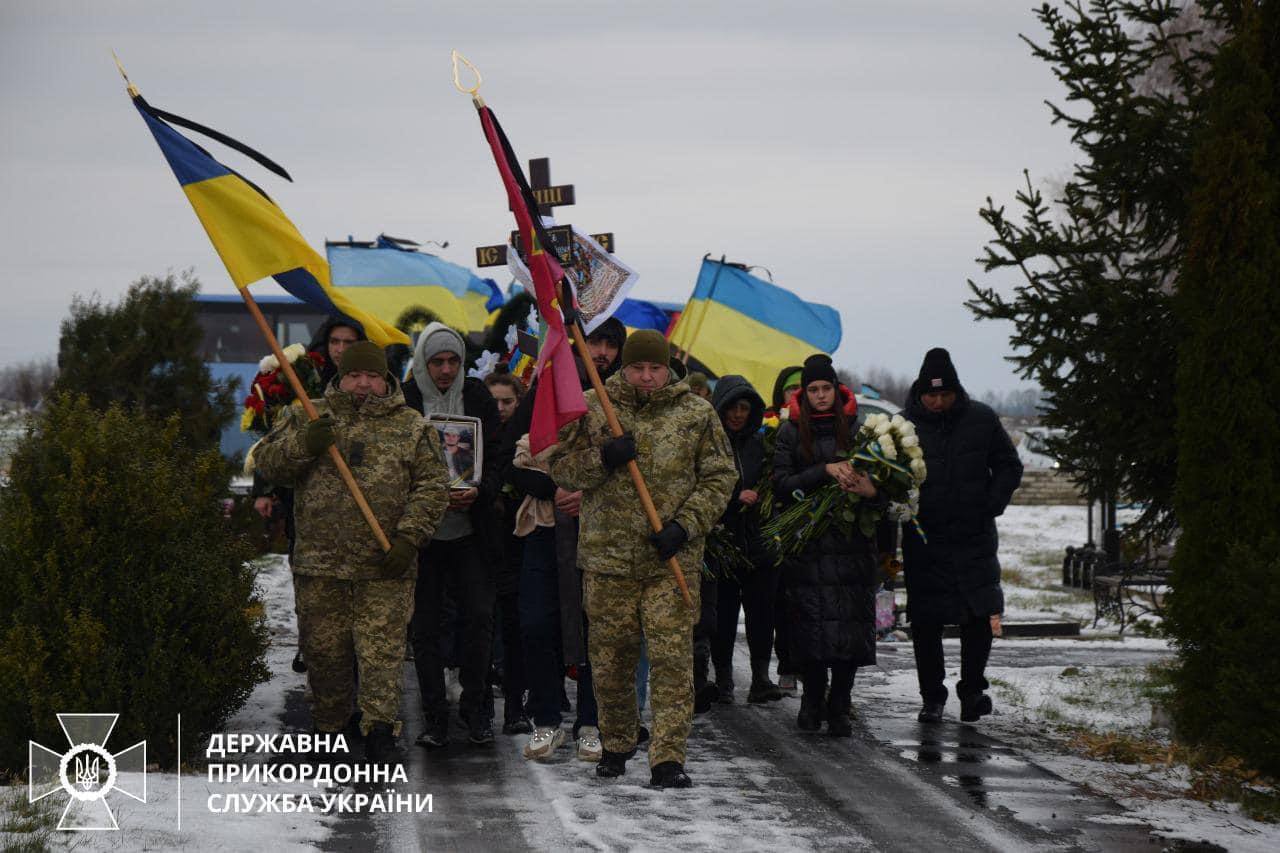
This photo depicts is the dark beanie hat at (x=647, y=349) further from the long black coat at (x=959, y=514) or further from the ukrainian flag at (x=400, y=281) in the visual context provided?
the ukrainian flag at (x=400, y=281)

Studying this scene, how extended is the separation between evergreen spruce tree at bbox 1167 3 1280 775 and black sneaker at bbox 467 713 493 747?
3604 mm

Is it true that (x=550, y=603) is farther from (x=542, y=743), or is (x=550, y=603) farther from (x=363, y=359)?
(x=363, y=359)

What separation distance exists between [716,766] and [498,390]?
9.13 ft

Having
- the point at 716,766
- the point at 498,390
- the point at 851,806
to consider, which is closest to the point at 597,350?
the point at 498,390

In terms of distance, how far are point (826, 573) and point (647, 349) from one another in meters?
2.10

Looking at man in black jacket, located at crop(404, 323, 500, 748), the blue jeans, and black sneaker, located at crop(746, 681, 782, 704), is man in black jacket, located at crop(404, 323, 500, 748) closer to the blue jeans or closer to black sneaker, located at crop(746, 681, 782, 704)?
the blue jeans

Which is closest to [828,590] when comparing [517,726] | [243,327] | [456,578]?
[517,726]

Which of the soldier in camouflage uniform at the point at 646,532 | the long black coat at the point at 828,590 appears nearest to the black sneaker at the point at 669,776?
the soldier in camouflage uniform at the point at 646,532

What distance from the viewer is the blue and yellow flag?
774 cm

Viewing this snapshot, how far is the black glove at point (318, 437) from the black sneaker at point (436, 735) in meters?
1.67

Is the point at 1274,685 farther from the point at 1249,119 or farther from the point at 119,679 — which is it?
the point at 119,679

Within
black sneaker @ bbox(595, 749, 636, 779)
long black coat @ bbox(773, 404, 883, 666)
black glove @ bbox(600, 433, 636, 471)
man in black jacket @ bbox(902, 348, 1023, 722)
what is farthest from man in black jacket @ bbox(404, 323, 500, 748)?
man in black jacket @ bbox(902, 348, 1023, 722)

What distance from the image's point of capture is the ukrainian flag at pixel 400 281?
57.0 ft

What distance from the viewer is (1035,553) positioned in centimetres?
2558
